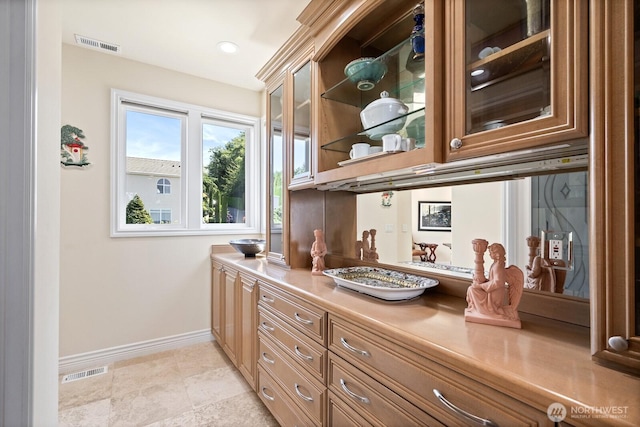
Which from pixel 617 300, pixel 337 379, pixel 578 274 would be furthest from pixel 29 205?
pixel 578 274

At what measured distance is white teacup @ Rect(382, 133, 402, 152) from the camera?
1266 millimetres

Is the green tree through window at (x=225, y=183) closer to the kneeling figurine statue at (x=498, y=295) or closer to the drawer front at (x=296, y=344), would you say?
the drawer front at (x=296, y=344)

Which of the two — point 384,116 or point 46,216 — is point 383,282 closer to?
point 384,116

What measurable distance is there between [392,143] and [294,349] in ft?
3.68

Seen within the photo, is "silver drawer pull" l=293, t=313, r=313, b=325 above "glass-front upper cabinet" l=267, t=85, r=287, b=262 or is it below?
below

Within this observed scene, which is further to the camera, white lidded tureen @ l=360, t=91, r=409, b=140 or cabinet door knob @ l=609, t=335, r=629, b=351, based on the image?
white lidded tureen @ l=360, t=91, r=409, b=140

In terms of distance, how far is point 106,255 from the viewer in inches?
99.3

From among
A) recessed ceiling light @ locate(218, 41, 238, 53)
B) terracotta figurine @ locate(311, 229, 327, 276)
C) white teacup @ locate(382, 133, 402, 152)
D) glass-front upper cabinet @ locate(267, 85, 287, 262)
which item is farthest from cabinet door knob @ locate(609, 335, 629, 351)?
recessed ceiling light @ locate(218, 41, 238, 53)

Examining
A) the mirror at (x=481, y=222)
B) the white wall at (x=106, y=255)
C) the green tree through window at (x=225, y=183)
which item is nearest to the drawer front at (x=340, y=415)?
the mirror at (x=481, y=222)

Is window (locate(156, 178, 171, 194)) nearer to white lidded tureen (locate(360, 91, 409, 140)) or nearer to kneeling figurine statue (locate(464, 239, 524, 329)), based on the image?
white lidded tureen (locate(360, 91, 409, 140))

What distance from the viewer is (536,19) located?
88 centimetres

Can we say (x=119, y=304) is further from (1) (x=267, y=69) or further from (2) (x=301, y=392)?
(1) (x=267, y=69)

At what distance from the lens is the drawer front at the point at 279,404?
1.42m

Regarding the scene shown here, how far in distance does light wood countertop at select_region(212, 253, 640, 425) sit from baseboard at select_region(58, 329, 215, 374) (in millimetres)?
2166
